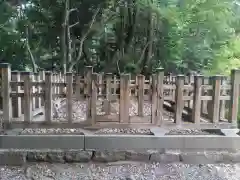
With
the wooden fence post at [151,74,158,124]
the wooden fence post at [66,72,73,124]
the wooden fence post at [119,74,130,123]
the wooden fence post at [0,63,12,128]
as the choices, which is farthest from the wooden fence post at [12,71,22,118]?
the wooden fence post at [151,74,158,124]

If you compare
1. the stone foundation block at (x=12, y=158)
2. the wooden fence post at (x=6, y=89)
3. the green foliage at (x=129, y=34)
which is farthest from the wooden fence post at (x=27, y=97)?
the green foliage at (x=129, y=34)

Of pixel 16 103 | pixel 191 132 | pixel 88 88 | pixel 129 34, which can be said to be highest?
pixel 129 34

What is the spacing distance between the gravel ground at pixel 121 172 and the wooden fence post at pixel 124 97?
1.86 ft

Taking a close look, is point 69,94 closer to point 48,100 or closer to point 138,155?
point 48,100

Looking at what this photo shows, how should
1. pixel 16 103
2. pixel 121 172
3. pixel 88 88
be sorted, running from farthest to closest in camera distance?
pixel 16 103 → pixel 88 88 → pixel 121 172

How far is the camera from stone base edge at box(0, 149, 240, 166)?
325 cm

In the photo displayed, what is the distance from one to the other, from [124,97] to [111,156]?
Answer: 0.73 m

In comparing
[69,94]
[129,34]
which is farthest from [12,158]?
[129,34]

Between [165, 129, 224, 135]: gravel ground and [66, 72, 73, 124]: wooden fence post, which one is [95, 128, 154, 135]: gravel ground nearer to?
[165, 129, 224, 135]: gravel ground

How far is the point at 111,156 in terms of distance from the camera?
3324mm

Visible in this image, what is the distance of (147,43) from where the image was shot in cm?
936

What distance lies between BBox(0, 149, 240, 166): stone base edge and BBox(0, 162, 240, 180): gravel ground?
0.06 m

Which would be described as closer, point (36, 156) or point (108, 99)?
point (36, 156)

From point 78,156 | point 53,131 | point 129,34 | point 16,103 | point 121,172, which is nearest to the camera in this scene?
point 121,172
